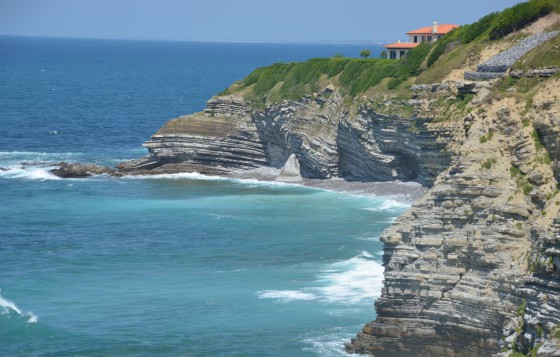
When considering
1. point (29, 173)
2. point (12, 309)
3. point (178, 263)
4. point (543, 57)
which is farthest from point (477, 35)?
point (29, 173)

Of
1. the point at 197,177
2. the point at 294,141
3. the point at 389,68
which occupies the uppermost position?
the point at 389,68

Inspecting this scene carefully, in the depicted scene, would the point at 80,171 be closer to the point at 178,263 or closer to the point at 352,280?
the point at 178,263

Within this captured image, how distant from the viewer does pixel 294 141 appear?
8675 cm

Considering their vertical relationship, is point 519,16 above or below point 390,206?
above

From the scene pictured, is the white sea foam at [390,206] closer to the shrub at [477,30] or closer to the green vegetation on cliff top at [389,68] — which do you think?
the green vegetation on cliff top at [389,68]

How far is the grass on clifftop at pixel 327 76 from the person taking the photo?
81.9 metres

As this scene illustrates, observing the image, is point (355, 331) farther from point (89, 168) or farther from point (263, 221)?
point (89, 168)

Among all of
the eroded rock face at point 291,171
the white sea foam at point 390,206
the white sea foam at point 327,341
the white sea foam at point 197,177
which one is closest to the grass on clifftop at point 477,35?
the white sea foam at point 390,206

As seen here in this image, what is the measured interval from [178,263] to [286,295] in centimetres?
938

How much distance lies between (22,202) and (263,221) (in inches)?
688

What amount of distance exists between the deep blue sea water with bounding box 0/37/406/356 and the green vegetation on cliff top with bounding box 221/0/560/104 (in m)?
8.44

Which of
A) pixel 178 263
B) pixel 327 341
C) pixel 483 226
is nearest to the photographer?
pixel 483 226

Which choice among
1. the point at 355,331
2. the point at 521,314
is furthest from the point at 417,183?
the point at 521,314

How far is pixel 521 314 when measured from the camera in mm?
33438
